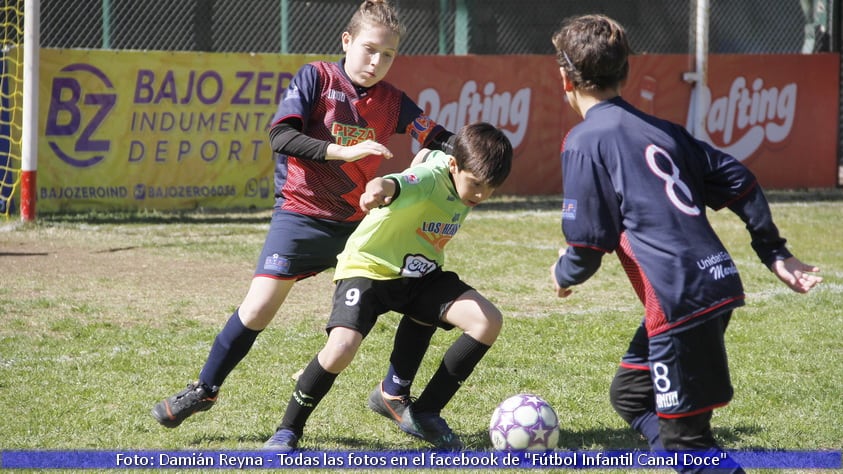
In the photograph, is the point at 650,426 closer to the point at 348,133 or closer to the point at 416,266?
the point at 416,266

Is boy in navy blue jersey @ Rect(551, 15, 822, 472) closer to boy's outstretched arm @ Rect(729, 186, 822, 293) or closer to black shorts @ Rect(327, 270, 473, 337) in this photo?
boy's outstretched arm @ Rect(729, 186, 822, 293)

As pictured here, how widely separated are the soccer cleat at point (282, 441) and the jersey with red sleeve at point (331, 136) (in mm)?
981

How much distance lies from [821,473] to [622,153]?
5.71 feet

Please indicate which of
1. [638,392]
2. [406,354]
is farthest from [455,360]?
[638,392]

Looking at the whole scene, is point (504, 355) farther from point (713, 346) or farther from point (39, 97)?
point (39, 97)

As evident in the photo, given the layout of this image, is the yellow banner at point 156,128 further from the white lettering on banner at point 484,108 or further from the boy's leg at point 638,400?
→ the boy's leg at point 638,400

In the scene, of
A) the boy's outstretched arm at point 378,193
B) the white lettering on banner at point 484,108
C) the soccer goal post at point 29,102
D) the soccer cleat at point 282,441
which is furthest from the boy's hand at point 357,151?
the white lettering on banner at point 484,108

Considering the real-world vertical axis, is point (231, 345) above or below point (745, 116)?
below

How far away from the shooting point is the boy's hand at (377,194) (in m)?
3.79

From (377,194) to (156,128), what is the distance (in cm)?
840

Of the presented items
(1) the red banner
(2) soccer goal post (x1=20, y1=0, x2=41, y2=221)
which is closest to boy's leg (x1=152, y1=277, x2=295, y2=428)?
(2) soccer goal post (x1=20, y1=0, x2=41, y2=221)

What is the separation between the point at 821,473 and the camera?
405 cm

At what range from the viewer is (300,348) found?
5945mm

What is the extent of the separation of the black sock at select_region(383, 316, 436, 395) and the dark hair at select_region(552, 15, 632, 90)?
1556 mm
